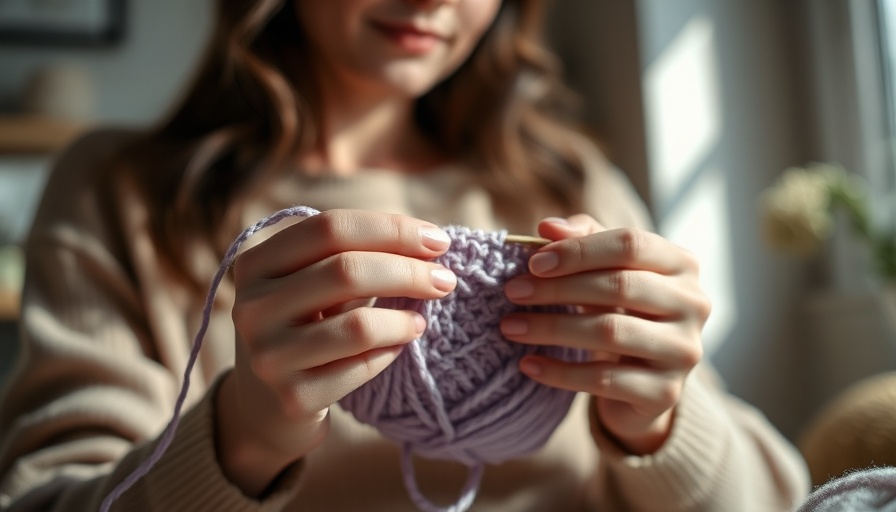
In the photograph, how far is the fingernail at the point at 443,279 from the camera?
493 millimetres

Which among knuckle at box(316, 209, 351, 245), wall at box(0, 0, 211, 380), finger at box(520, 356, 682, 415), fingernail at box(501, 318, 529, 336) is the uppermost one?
knuckle at box(316, 209, 351, 245)

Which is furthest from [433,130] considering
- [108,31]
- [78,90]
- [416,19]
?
[108,31]

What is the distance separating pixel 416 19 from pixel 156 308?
39 cm

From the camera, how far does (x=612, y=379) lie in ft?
1.77

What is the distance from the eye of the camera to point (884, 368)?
1.36 meters

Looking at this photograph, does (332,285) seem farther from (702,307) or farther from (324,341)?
(702,307)

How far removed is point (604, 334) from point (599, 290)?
0.03 m

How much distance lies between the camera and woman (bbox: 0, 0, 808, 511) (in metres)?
0.49

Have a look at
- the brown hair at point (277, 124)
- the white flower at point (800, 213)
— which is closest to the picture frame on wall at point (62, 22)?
the brown hair at point (277, 124)

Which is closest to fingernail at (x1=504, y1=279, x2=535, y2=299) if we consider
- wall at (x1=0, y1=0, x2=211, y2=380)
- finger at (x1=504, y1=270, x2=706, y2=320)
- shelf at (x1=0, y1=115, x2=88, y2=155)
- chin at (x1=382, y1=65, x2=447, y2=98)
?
finger at (x1=504, y1=270, x2=706, y2=320)

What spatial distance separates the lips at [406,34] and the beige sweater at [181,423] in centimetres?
16

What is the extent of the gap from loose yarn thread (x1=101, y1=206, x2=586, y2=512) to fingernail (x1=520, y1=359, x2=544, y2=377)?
10 mm

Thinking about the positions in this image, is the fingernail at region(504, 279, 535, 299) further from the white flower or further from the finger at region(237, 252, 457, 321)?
the white flower

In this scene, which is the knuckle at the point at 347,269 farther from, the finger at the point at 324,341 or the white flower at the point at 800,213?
the white flower at the point at 800,213
